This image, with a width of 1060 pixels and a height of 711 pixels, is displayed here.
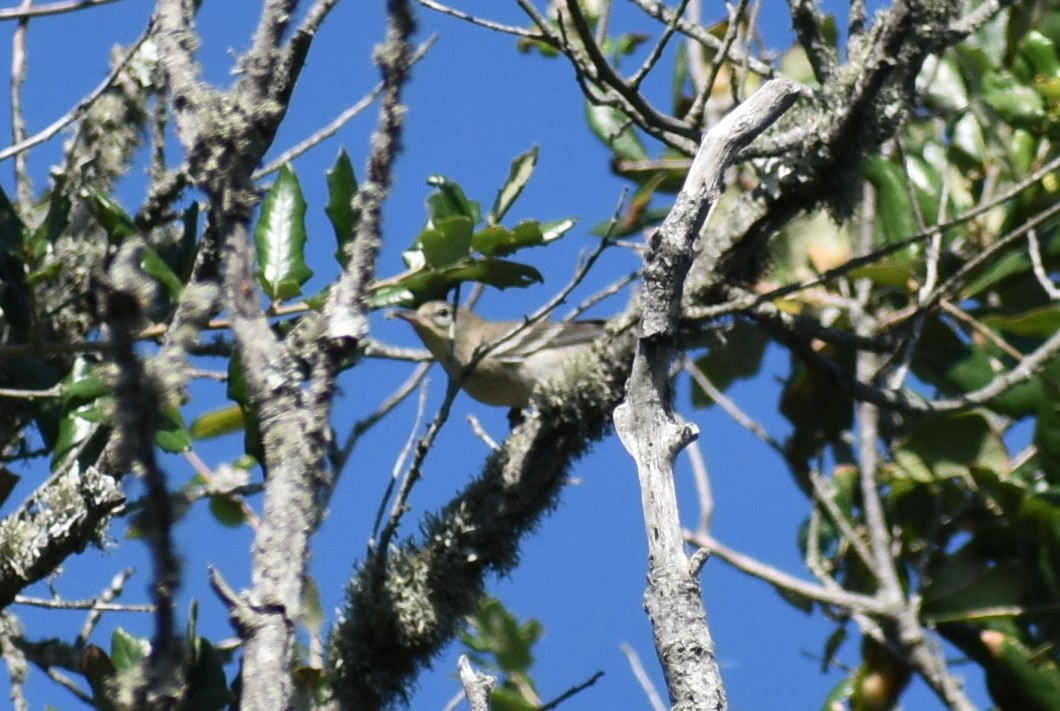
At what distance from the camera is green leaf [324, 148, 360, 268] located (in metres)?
2.83

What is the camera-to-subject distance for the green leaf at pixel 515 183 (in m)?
3.24

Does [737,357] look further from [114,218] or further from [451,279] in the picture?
[114,218]

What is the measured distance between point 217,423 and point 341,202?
128cm

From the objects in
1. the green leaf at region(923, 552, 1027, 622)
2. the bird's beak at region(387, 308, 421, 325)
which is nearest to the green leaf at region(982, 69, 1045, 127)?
the green leaf at region(923, 552, 1027, 622)

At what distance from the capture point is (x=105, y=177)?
3.86 m

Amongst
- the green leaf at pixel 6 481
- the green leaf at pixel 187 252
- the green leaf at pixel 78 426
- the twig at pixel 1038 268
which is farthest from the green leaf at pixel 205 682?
the twig at pixel 1038 268

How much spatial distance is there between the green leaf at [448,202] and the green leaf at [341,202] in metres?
0.36

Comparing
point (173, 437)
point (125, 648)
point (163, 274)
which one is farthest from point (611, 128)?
point (125, 648)

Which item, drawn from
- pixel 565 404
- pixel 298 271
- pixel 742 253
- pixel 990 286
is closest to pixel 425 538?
pixel 565 404

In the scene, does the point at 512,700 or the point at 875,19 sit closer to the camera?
the point at 875,19

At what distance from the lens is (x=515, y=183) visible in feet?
10.7

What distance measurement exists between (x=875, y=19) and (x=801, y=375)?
1355mm

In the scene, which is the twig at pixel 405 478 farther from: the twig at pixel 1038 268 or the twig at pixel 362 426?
the twig at pixel 1038 268

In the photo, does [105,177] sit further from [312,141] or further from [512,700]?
[512,700]
